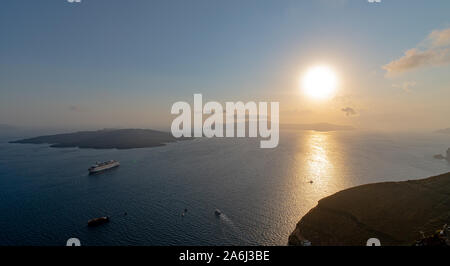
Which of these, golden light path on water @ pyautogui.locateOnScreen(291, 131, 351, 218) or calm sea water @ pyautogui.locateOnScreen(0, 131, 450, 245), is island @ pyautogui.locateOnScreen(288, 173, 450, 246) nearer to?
calm sea water @ pyautogui.locateOnScreen(0, 131, 450, 245)

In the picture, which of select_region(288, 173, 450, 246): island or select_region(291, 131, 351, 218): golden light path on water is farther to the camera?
select_region(291, 131, 351, 218): golden light path on water

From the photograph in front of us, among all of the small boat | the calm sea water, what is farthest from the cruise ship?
the small boat

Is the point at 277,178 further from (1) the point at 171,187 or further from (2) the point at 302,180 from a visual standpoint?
(1) the point at 171,187

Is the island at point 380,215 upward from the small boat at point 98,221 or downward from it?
upward

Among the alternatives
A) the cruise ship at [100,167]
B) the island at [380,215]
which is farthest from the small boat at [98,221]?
the cruise ship at [100,167]

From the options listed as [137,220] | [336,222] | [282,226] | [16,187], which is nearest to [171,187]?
[137,220]

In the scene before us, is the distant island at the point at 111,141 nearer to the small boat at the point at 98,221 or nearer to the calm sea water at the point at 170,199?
the calm sea water at the point at 170,199

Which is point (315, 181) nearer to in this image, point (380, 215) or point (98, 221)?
point (380, 215)

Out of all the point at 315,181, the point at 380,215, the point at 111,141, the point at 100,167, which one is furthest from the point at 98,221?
the point at 111,141

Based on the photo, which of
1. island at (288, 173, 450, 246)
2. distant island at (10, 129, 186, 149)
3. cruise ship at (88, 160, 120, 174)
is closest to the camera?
island at (288, 173, 450, 246)
